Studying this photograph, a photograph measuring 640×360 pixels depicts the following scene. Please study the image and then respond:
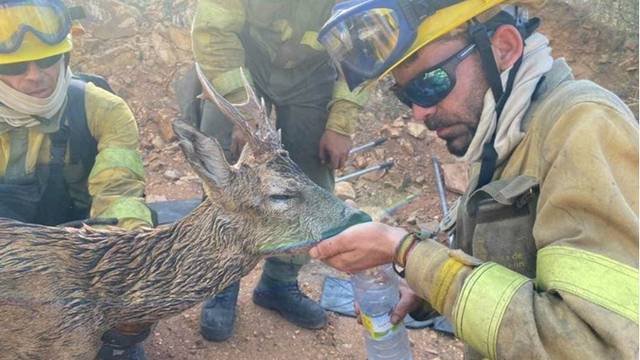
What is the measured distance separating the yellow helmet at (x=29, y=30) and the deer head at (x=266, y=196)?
1071 millimetres

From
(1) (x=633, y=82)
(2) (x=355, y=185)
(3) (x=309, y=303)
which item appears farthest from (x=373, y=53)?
(1) (x=633, y=82)

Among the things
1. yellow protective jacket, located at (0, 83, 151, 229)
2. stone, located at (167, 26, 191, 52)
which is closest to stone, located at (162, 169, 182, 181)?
stone, located at (167, 26, 191, 52)

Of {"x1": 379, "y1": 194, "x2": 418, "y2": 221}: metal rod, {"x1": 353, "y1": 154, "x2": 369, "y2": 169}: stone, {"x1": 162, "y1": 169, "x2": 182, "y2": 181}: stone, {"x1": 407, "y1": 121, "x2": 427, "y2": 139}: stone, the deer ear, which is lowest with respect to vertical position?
{"x1": 162, "y1": 169, "x2": 182, "y2": 181}: stone

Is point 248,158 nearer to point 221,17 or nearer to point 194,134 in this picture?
point 194,134

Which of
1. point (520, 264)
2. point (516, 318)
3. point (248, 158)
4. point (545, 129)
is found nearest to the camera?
point (516, 318)

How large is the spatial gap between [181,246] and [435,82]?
1376 millimetres

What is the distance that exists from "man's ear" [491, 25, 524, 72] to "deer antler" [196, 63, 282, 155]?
1.09m

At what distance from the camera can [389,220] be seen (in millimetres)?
6602

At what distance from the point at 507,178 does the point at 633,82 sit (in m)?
6.59

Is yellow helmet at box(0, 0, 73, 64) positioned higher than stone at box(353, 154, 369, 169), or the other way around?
yellow helmet at box(0, 0, 73, 64)

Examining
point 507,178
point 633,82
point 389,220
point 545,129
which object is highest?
point 545,129

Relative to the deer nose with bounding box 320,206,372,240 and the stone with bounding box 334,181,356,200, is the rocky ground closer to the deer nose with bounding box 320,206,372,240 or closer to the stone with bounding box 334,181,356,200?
the stone with bounding box 334,181,356,200

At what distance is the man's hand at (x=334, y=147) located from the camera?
467 cm

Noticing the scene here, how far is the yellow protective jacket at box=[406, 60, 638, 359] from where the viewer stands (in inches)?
86.4
